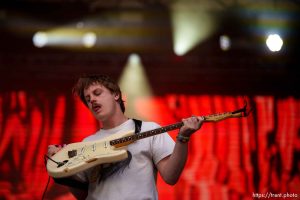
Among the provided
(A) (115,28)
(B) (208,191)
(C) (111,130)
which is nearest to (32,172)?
(B) (208,191)

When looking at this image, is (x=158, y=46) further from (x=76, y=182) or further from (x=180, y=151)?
(x=180, y=151)

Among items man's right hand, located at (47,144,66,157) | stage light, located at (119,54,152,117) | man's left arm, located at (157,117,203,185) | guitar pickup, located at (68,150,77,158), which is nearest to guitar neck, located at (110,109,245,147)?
man's left arm, located at (157,117,203,185)

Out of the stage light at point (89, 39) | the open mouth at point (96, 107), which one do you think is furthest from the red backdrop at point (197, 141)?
the open mouth at point (96, 107)

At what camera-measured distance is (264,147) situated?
17.3 ft

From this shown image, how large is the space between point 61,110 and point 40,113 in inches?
10.3

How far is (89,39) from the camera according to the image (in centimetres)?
619

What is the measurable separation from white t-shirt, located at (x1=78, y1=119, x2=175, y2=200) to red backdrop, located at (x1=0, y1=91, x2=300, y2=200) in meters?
2.73

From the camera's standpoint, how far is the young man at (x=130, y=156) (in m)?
2.16

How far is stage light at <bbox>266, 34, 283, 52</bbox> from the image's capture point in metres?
6.07

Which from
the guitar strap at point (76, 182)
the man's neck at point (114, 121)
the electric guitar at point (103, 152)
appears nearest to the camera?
the electric guitar at point (103, 152)

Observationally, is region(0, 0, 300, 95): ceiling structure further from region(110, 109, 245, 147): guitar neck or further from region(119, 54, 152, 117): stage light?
region(110, 109, 245, 147): guitar neck

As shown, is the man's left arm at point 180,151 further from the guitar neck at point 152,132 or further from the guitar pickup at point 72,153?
the guitar pickup at point 72,153

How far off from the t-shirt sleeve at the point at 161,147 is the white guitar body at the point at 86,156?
5.5 inches

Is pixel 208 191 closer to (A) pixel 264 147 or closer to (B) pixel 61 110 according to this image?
(A) pixel 264 147
